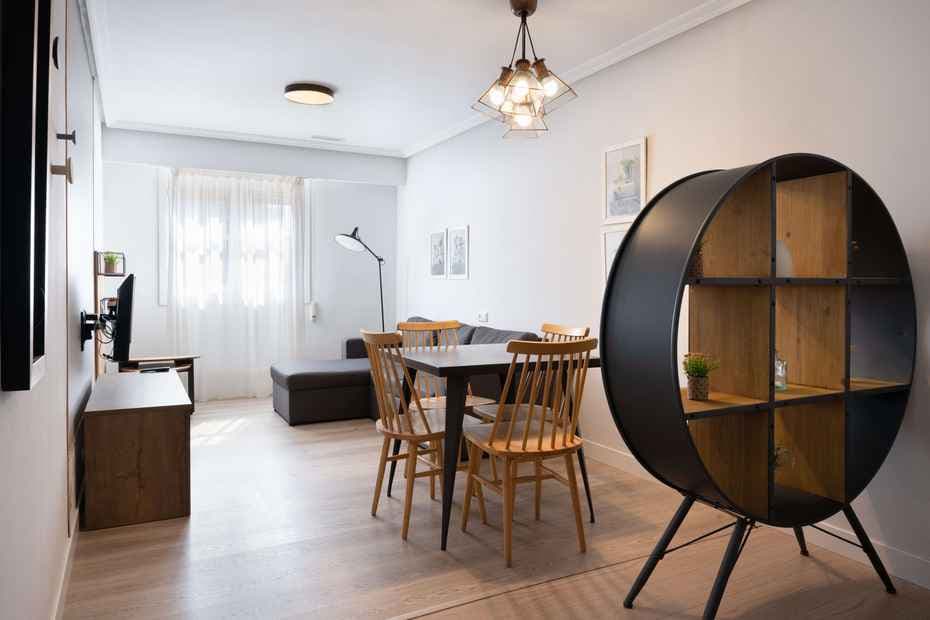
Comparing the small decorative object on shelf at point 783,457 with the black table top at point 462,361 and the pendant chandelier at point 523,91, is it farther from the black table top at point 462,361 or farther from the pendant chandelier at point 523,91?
the pendant chandelier at point 523,91

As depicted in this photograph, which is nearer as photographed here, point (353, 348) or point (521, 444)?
point (521, 444)

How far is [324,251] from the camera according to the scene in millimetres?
7047

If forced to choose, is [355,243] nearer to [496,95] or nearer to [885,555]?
[496,95]

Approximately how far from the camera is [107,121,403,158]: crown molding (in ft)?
18.9

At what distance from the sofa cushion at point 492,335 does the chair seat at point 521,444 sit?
4.33ft

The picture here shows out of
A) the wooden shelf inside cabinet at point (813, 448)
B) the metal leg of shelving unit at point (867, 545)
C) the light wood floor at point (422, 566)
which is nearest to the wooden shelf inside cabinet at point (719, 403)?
the wooden shelf inside cabinet at point (813, 448)

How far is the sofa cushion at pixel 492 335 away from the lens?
4.43 meters

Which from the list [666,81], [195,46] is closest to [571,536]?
[666,81]

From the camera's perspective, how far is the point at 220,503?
337 centimetres

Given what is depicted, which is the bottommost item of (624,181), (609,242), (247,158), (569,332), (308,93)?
(569,332)

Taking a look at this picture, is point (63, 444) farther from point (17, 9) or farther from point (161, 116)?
point (161, 116)

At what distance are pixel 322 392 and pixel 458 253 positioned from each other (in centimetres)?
177

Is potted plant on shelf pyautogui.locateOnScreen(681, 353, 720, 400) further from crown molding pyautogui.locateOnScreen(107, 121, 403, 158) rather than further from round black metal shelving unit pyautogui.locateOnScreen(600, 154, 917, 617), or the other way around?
crown molding pyautogui.locateOnScreen(107, 121, 403, 158)

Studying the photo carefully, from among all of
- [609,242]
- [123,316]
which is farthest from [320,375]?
[609,242]
